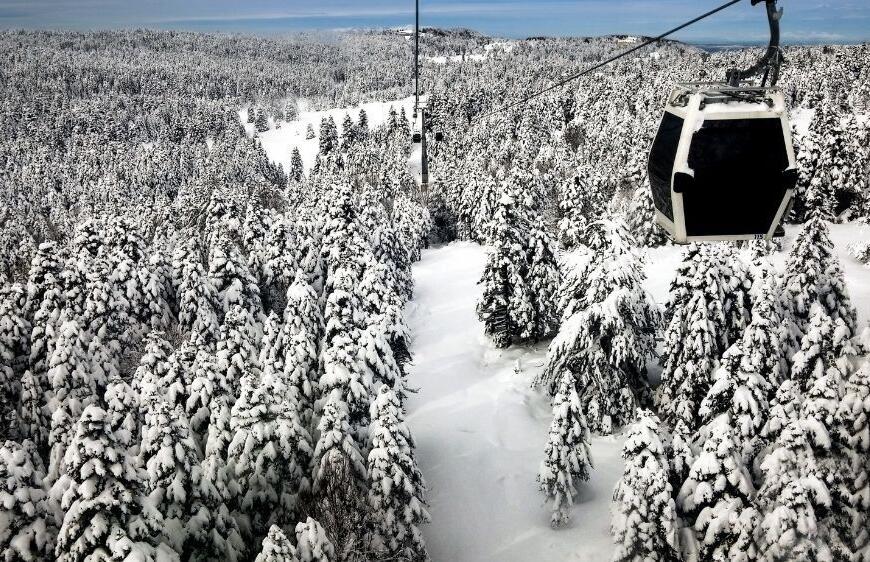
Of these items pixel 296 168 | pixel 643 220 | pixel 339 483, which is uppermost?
pixel 643 220

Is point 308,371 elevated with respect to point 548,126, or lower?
lower

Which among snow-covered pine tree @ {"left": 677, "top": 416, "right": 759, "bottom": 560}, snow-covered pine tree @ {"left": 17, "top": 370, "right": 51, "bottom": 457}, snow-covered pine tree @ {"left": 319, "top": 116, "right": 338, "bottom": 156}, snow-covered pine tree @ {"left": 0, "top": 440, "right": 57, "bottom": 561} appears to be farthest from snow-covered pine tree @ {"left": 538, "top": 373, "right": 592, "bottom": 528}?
snow-covered pine tree @ {"left": 319, "top": 116, "right": 338, "bottom": 156}

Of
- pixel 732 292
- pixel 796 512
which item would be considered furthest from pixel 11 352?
pixel 732 292

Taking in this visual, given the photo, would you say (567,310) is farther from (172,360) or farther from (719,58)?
(719,58)

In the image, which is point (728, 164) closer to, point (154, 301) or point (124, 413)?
point (124, 413)

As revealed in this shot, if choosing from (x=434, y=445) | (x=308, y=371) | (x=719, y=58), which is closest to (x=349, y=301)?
(x=308, y=371)

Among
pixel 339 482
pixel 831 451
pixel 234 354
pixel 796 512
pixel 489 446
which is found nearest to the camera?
pixel 796 512
